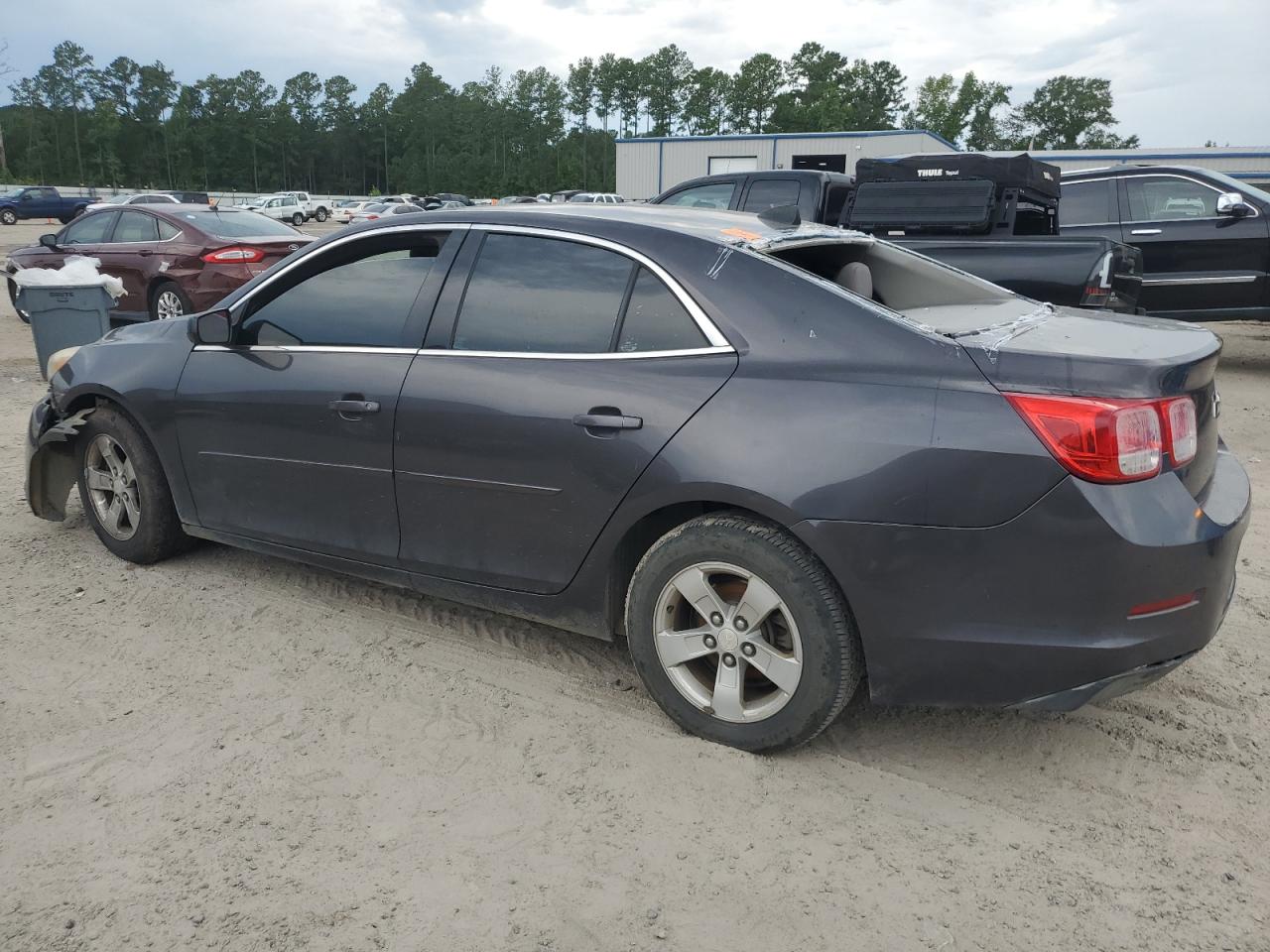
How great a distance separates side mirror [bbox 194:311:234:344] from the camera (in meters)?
3.89

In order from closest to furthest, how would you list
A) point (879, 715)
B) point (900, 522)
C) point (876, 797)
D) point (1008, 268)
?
point (900, 522), point (876, 797), point (879, 715), point (1008, 268)

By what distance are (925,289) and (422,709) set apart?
241cm

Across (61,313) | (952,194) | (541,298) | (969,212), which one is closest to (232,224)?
(61,313)

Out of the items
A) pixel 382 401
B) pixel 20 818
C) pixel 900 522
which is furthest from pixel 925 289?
pixel 20 818

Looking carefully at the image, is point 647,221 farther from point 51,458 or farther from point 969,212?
point 969,212

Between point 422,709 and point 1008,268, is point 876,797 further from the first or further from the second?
point 1008,268

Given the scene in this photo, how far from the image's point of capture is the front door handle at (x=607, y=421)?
9.56 ft

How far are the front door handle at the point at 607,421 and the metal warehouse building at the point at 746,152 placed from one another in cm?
4473

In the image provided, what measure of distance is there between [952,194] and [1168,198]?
316 cm

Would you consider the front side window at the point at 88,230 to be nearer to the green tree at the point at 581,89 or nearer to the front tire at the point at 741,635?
the front tire at the point at 741,635

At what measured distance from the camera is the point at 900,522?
8.32 ft

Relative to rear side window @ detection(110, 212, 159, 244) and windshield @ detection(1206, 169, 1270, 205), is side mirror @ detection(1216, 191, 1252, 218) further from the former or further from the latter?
rear side window @ detection(110, 212, 159, 244)

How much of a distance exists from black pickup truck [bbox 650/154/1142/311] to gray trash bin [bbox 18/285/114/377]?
Answer: 5.58 metres

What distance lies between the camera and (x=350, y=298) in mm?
3709
